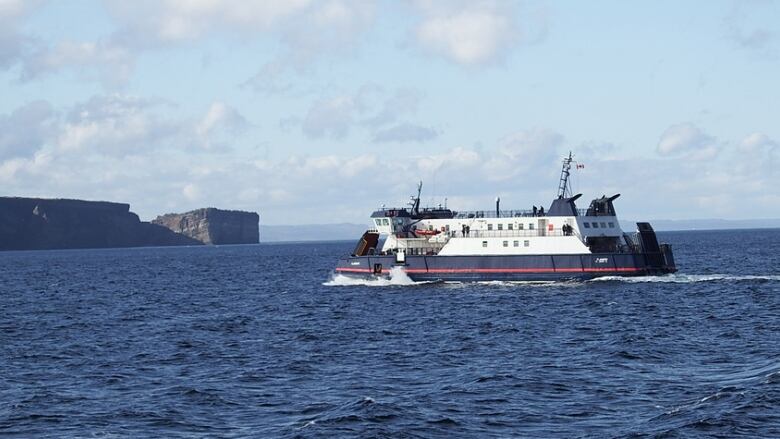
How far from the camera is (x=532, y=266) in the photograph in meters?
74.8

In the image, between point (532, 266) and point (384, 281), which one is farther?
point (384, 281)

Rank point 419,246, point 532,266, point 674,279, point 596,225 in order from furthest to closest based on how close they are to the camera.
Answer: point 419,246
point 596,225
point 674,279
point 532,266

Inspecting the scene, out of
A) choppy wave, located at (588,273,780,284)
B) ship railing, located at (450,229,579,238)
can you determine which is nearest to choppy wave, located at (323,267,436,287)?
ship railing, located at (450,229,579,238)

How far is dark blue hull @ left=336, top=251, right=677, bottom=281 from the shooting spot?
241ft

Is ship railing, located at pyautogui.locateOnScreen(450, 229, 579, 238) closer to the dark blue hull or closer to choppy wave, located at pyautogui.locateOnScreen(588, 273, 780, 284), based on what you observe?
the dark blue hull

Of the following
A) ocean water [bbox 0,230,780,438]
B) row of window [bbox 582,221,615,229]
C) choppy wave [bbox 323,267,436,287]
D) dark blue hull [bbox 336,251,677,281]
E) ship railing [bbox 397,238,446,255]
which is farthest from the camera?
ship railing [bbox 397,238,446,255]

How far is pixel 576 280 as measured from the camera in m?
74.1

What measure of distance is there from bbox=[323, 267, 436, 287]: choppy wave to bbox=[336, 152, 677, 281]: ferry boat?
1.27 ft

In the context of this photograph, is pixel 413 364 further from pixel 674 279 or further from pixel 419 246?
pixel 419 246

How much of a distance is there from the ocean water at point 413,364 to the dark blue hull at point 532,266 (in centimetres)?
130

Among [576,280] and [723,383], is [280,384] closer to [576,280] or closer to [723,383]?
[723,383]

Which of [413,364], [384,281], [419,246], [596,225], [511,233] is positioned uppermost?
[596,225]

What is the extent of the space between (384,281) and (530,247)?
1308 cm

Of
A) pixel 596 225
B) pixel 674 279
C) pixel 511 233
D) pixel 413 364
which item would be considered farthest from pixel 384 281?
pixel 413 364
